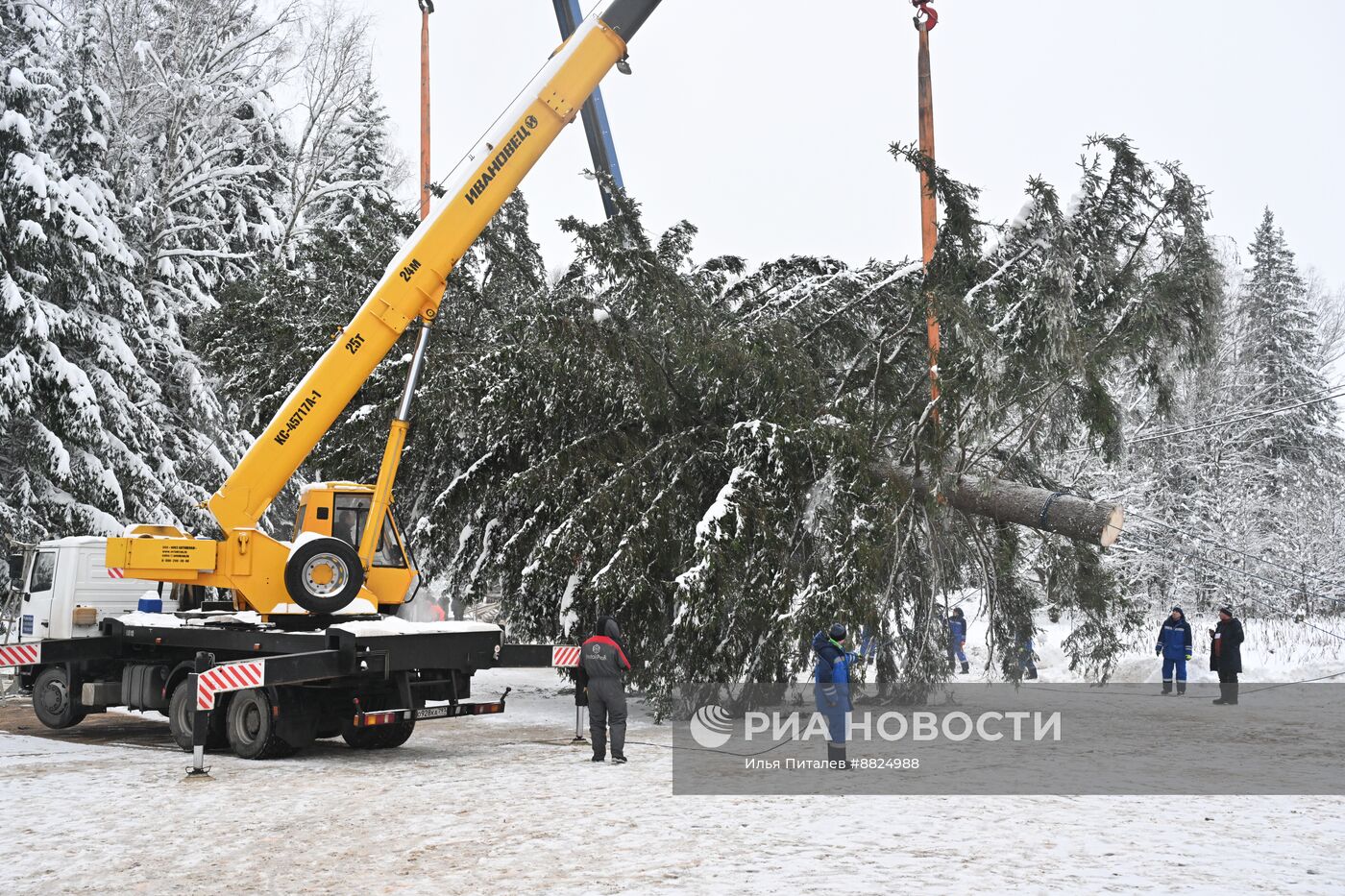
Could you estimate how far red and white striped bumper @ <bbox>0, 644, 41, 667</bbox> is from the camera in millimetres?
13500

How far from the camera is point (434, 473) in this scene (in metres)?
16.1

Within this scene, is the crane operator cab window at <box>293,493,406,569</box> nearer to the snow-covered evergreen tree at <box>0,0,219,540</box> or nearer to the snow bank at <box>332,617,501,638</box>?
the snow bank at <box>332,617,501,638</box>

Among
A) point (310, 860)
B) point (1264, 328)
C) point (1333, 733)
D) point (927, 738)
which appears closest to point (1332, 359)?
point (1264, 328)

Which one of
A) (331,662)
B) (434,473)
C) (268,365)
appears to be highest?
(268,365)

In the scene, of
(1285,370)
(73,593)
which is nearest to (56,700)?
(73,593)

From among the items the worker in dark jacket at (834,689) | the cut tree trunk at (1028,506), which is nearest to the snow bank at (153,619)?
the worker in dark jacket at (834,689)

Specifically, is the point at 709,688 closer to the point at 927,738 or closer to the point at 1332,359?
the point at 927,738

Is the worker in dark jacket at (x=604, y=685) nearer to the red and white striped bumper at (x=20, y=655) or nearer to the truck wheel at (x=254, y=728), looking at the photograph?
the truck wheel at (x=254, y=728)

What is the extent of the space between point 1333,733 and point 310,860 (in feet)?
37.9

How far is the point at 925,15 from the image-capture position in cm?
1443

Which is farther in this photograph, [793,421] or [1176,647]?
[1176,647]

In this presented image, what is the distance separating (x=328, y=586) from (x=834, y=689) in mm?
4977

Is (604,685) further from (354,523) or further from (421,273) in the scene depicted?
(421,273)

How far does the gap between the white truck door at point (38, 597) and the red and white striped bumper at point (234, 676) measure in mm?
4510
